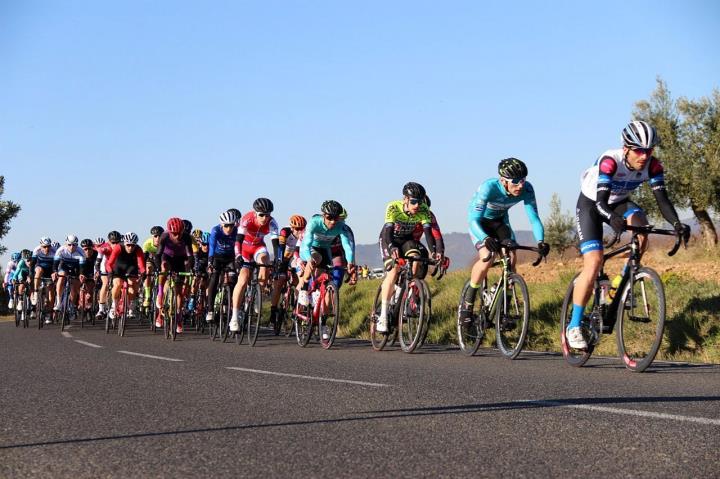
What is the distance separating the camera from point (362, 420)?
215 inches

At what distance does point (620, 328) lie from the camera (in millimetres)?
8227

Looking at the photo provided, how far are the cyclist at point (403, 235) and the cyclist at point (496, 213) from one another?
1095 mm

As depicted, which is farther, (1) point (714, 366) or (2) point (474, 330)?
(2) point (474, 330)

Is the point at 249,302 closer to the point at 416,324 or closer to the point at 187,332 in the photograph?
the point at 416,324

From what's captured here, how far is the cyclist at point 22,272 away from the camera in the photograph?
24.8 m

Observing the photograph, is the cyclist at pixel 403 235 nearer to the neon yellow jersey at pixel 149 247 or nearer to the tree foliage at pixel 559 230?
the neon yellow jersey at pixel 149 247

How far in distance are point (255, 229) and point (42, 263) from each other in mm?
11271

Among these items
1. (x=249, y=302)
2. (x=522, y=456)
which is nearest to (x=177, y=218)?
(x=249, y=302)

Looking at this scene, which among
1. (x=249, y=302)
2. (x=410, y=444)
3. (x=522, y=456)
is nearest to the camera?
(x=522, y=456)

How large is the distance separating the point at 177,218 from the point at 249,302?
3671 millimetres

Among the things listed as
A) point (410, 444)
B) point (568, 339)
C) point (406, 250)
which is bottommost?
point (410, 444)

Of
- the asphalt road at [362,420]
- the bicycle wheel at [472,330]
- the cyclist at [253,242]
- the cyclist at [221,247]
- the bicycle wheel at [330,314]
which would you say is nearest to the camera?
the asphalt road at [362,420]

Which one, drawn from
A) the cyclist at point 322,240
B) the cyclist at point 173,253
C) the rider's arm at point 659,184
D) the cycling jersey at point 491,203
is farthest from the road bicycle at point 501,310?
the cyclist at point 173,253

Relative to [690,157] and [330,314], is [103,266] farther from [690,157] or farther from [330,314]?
[690,157]
